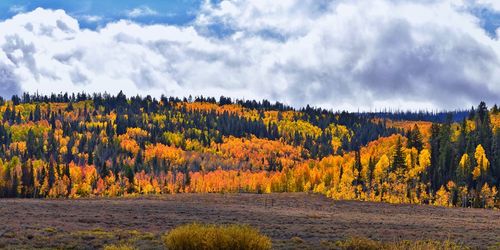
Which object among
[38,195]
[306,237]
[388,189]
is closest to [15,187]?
[38,195]

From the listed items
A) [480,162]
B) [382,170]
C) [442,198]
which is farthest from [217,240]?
[382,170]

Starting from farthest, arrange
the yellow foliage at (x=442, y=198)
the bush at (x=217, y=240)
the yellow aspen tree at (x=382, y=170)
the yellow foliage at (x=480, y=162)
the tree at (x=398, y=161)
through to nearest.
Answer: the yellow aspen tree at (x=382, y=170), the tree at (x=398, y=161), the yellow foliage at (x=480, y=162), the yellow foliage at (x=442, y=198), the bush at (x=217, y=240)

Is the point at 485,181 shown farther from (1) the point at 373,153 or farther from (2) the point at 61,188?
(2) the point at 61,188

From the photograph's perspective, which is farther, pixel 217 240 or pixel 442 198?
Answer: pixel 442 198

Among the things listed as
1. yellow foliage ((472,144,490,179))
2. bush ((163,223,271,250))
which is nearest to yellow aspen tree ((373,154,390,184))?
yellow foliage ((472,144,490,179))

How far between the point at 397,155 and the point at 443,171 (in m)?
12.4

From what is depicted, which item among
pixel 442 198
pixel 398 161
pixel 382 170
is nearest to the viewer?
pixel 442 198

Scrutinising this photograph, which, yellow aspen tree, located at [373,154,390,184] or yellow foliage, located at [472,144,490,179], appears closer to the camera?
yellow foliage, located at [472,144,490,179]

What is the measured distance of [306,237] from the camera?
42125 millimetres

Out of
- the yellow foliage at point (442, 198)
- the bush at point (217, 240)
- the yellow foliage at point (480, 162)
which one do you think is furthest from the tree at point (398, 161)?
the bush at point (217, 240)

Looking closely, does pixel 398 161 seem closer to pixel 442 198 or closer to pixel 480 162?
pixel 442 198

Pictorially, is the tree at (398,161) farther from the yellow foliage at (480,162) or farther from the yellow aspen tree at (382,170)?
the yellow foliage at (480,162)

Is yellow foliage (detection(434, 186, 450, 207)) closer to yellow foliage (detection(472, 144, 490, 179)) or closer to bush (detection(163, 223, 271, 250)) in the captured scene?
yellow foliage (detection(472, 144, 490, 179))

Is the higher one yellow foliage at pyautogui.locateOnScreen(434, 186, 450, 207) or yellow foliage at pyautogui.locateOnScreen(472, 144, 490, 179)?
yellow foliage at pyautogui.locateOnScreen(472, 144, 490, 179)
